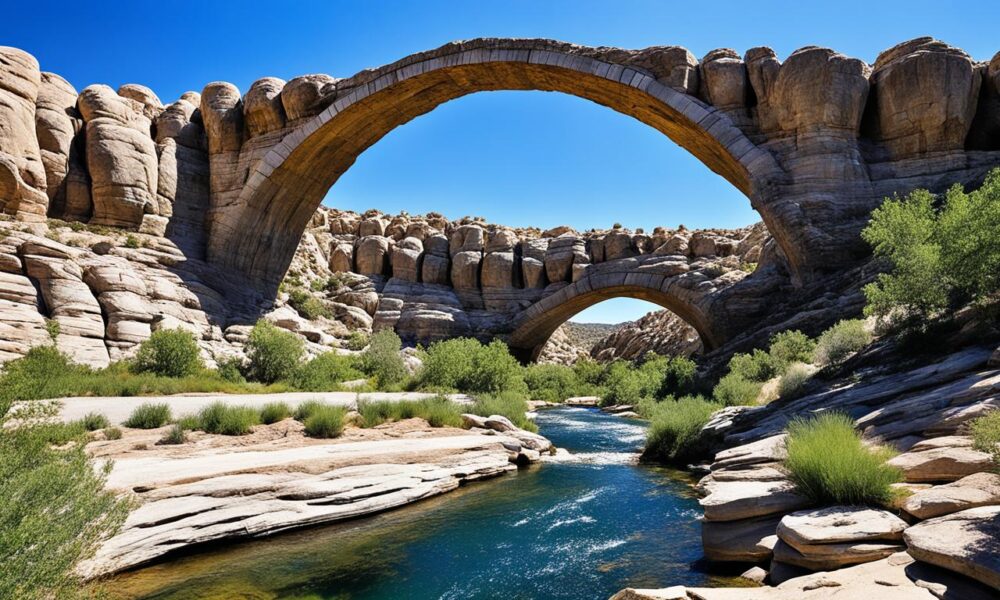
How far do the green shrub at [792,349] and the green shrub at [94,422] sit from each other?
16.1 m

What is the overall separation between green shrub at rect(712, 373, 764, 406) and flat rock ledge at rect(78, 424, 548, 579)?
8158mm

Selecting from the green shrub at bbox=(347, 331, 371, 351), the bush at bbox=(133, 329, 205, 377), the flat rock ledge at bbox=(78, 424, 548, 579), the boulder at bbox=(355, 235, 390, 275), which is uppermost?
the boulder at bbox=(355, 235, 390, 275)

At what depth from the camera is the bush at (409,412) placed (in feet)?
35.7

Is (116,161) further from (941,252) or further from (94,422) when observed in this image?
(941,252)

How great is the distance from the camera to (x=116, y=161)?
19969 mm

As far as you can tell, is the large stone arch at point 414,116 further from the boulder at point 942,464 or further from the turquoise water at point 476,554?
the boulder at point 942,464

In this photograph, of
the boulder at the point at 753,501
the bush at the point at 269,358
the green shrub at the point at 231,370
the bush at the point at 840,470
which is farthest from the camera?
the bush at the point at 269,358

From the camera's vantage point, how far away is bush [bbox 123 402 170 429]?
882cm

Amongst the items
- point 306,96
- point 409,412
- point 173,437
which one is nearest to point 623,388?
Answer: point 409,412

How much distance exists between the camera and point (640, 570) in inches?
191

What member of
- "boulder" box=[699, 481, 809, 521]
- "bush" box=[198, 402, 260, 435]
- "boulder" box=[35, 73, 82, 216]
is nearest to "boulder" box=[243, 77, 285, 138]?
"boulder" box=[35, 73, 82, 216]

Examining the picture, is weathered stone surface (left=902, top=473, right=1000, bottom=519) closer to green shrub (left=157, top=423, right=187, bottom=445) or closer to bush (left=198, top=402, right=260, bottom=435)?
green shrub (left=157, top=423, right=187, bottom=445)

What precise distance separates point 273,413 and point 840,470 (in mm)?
9440

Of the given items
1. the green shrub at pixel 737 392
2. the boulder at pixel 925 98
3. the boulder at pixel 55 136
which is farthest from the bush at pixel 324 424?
the boulder at pixel 925 98
